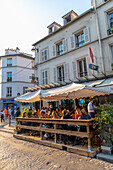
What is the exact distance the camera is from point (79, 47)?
11.2 m

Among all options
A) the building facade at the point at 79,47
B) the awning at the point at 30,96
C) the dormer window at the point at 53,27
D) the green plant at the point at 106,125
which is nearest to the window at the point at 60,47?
the building facade at the point at 79,47

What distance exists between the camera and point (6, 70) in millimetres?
25047

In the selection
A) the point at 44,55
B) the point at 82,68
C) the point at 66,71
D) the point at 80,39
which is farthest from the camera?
the point at 44,55

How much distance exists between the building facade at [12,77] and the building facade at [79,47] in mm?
10478

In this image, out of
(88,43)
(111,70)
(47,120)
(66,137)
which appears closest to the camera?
(66,137)

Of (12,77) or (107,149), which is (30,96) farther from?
(12,77)

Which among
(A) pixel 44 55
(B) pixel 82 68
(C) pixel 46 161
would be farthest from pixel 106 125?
(A) pixel 44 55

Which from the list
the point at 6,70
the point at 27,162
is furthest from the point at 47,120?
the point at 6,70

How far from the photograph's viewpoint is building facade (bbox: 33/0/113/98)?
9.67 m

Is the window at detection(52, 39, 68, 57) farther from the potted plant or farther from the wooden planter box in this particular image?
the wooden planter box

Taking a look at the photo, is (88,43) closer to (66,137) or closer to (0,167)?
(66,137)

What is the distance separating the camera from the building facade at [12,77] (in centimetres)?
2375

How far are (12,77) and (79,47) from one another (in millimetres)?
17499

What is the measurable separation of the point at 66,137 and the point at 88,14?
10751 millimetres
